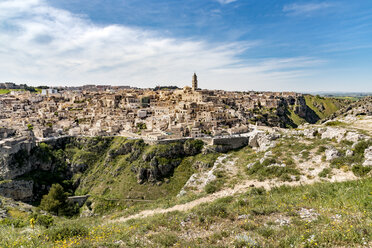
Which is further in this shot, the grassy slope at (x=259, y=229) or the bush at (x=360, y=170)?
the bush at (x=360, y=170)

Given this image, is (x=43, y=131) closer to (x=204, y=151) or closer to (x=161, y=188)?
(x=161, y=188)

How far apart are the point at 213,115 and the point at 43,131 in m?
45.3

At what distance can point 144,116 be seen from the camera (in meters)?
68.6

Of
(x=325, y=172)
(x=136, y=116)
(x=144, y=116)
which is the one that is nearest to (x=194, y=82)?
(x=144, y=116)

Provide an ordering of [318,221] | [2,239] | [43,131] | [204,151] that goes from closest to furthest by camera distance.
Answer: [318,221]
[2,239]
[204,151]
[43,131]

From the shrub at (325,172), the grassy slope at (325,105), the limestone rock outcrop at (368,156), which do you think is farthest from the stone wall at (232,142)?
the grassy slope at (325,105)

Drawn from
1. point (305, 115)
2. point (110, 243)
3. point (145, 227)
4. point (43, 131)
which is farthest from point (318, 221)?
point (305, 115)

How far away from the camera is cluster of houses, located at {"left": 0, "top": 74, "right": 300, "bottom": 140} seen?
49969mm

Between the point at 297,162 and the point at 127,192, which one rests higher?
the point at 297,162

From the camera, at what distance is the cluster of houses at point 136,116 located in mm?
49969

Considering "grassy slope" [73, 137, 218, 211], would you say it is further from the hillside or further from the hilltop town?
the hilltop town

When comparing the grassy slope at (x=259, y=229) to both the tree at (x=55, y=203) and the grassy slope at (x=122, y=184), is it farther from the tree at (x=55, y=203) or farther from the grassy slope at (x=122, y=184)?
the tree at (x=55, y=203)

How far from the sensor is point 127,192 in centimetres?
3600

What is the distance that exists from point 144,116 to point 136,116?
2.72m
